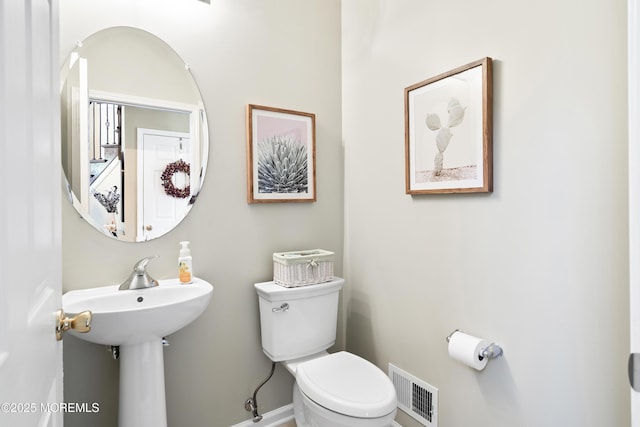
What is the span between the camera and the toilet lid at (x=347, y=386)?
1.30 metres

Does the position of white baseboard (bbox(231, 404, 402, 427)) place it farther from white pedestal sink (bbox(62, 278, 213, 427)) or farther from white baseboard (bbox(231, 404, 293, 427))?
white pedestal sink (bbox(62, 278, 213, 427))

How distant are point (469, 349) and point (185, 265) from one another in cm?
124

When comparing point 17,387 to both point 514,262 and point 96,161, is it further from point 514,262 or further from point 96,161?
point 514,262

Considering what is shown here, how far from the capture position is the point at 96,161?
149 centimetres

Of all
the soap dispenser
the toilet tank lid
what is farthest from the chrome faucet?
the toilet tank lid

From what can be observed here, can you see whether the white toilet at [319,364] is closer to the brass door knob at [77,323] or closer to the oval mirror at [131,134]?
the oval mirror at [131,134]

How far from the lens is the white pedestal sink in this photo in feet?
4.09

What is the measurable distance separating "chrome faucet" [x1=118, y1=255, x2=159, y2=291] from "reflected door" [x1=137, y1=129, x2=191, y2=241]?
0.14 meters

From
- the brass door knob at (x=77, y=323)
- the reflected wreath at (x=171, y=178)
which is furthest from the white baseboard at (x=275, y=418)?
the brass door knob at (x=77, y=323)

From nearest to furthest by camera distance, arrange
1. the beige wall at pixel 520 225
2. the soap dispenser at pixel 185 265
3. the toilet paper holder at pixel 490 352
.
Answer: the beige wall at pixel 520 225 < the toilet paper holder at pixel 490 352 < the soap dispenser at pixel 185 265

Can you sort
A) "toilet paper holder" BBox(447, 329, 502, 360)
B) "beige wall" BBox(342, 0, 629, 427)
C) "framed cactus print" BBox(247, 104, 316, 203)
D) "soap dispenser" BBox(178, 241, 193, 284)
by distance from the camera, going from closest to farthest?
"beige wall" BBox(342, 0, 629, 427) → "toilet paper holder" BBox(447, 329, 502, 360) → "soap dispenser" BBox(178, 241, 193, 284) → "framed cactus print" BBox(247, 104, 316, 203)

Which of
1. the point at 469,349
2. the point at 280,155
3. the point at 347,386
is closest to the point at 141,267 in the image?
the point at 280,155

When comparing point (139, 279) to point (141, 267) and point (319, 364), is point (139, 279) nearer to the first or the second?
point (141, 267)

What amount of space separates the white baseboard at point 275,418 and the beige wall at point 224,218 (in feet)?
0.11
